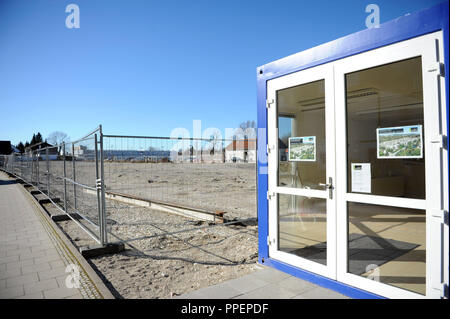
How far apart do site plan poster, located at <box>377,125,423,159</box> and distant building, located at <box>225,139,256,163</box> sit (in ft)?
11.5

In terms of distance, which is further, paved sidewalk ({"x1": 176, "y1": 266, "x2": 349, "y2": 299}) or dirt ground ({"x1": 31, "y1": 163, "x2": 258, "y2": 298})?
dirt ground ({"x1": 31, "y1": 163, "x2": 258, "y2": 298})

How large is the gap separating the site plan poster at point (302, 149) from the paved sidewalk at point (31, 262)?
3.23m

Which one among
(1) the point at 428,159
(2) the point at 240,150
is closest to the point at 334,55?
(1) the point at 428,159

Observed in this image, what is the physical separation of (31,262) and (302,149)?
15.3ft

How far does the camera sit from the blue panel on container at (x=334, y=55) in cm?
253

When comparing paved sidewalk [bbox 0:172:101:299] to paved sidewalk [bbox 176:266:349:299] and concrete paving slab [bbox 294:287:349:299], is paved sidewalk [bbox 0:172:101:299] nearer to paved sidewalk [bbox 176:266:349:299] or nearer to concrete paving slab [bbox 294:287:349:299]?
paved sidewalk [bbox 176:266:349:299]

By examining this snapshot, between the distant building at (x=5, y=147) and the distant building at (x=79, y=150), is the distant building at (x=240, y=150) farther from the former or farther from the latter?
the distant building at (x=5, y=147)

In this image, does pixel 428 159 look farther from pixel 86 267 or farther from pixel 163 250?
pixel 86 267

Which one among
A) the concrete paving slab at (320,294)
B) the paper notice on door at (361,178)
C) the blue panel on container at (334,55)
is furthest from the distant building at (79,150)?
the paper notice on door at (361,178)

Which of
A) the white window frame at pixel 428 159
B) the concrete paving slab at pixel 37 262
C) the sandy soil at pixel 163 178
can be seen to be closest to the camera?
the white window frame at pixel 428 159

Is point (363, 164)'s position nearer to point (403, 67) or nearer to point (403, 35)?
point (403, 67)

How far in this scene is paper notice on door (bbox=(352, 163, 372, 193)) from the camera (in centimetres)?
315

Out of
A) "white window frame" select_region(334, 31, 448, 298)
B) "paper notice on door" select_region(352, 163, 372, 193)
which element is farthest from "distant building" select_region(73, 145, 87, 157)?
"white window frame" select_region(334, 31, 448, 298)
